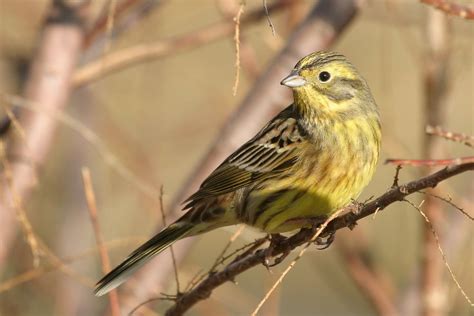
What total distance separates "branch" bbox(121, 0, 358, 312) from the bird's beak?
0.67 ft

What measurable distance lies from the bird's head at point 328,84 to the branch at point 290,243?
91cm

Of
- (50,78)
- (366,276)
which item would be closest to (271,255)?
(50,78)

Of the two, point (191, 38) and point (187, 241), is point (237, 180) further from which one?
point (191, 38)

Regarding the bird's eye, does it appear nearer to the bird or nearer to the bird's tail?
the bird

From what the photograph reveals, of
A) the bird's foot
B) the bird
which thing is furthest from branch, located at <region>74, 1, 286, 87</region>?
the bird's foot

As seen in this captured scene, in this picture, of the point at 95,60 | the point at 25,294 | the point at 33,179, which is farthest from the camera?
the point at 25,294

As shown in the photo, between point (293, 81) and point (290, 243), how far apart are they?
907 mm

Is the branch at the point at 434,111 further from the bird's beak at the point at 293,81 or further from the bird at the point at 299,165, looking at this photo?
the bird's beak at the point at 293,81

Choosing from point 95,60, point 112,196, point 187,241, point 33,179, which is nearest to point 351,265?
point 187,241

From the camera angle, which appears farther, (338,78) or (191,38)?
(191,38)

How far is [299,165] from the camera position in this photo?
13.6 ft

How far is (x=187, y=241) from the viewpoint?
4.43 meters

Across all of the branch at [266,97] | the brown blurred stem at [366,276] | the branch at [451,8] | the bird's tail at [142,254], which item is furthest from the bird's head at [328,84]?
the brown blurred stem at [366,276]

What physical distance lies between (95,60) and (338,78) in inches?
49.2
